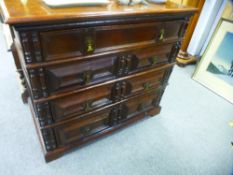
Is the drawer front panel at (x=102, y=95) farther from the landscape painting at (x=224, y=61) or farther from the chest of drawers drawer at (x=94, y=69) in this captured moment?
the landscape painting at (x=224, y=61)

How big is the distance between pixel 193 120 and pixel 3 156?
1.70m

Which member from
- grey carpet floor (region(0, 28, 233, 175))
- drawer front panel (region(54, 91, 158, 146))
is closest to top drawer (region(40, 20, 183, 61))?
drawer front panel (region(54, 91, 158, 146))

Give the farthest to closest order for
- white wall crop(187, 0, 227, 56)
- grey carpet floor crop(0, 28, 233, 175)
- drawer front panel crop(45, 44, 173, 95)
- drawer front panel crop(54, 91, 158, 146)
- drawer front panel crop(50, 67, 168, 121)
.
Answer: white wall crop(187, 0, 227, 56) < grey carpet floor crop(0, 28, 233, 175) < drawer front panel crop(54, 91, 158, 146) < drawer front panel crop(50, 67, 168, 121) < drawer front panel crop(45, 44, 173, 95)

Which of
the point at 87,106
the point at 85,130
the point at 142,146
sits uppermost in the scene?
the point at 87,106

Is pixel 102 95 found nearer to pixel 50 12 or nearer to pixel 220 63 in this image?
pixel 50 12

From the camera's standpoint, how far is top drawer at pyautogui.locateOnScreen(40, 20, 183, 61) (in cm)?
75

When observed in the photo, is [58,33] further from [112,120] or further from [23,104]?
[23,104]

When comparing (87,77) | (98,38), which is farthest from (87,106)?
(98,38)

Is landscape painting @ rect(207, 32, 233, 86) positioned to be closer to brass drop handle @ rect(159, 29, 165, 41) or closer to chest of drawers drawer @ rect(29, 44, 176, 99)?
chest of drawers drawer @ rect(29, 44, 176, 99)

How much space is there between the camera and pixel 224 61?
81.6 inches

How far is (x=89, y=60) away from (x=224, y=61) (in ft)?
6.17

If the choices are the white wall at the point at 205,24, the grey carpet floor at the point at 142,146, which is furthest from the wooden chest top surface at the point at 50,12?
the white wall at the point at 205,24

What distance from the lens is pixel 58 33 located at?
2.42 feet

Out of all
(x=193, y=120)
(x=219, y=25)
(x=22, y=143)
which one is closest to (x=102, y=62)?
(x=22, y=143)
